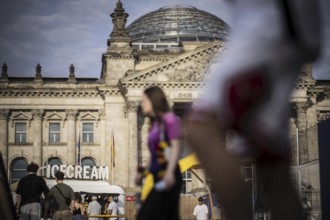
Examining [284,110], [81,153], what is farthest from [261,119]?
[81,153]

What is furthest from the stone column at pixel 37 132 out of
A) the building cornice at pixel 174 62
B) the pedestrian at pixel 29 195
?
the pedestrian at pixel 29 195

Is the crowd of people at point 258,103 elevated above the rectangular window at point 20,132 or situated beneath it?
situated beneath

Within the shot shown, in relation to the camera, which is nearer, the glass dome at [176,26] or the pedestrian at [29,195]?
the pedestrian at [29,195]

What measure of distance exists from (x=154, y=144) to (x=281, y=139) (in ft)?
3.75

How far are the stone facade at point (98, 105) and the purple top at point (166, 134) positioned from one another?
5313 centimetres

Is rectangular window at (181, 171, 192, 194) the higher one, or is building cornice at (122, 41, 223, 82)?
building cornice at (122, 41, 223, 82)

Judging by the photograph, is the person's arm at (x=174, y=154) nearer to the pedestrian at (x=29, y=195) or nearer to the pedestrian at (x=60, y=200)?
the pedestrian at (x=29, y=195)

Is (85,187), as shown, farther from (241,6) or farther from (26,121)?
(241,6)

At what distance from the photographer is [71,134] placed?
2376 inches

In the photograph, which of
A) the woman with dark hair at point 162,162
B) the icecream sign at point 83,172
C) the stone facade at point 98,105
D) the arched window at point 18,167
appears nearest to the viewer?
the woman with dark hair at point 162,162

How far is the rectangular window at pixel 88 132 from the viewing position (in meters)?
61.0

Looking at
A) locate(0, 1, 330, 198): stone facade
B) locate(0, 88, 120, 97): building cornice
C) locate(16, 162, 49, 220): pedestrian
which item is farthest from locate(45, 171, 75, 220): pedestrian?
locate(0, 88, 120, 97): building cornice

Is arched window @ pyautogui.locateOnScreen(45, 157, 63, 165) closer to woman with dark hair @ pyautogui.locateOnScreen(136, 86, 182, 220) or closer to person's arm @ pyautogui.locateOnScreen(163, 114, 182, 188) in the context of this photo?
woman with dark hair @ pyautogui.locateOnScreen(136, 86, 182, 220)

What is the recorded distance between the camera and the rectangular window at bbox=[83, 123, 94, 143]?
61000 mm
